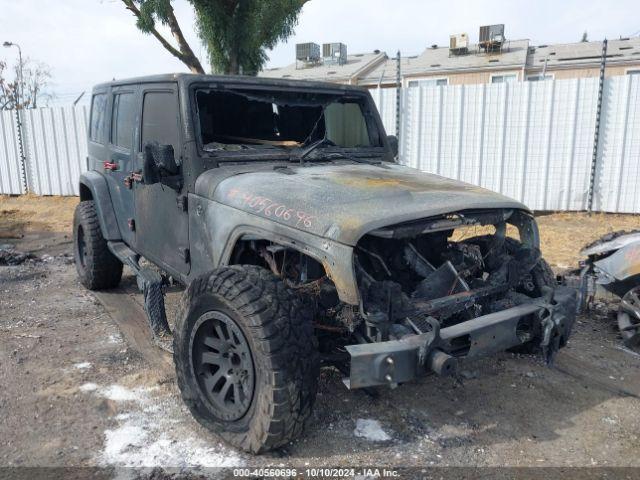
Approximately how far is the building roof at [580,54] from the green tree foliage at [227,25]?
1223cm

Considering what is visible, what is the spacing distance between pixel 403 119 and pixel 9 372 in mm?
7260

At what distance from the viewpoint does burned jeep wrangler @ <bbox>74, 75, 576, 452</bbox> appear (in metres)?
2.70

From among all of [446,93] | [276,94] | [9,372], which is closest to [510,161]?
[446,93]

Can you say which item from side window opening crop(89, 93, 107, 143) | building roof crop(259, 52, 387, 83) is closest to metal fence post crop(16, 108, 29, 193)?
side window opening crop(89, 93, 107, 143)

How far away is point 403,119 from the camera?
9.40 meters

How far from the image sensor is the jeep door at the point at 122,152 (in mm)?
4594

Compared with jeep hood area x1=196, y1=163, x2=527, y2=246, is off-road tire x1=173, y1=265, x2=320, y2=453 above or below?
below

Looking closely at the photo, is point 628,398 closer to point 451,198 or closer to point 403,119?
point 451,198

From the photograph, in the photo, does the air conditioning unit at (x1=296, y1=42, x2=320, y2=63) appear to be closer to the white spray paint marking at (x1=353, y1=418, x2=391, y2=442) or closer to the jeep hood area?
the jeep hood area

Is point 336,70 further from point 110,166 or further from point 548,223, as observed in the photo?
point 110,166

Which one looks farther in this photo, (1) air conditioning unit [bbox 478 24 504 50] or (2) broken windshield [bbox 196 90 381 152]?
(1) air conditioning unit [bbox 478 24 504 50]

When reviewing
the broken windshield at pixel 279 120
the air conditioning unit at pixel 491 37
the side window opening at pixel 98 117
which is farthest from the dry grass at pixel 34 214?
the air conditioning unit at pixel 491 37

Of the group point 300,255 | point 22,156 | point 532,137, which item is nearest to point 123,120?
point 300,255

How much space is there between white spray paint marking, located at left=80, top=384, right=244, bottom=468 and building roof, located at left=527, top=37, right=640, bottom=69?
20.1 m
